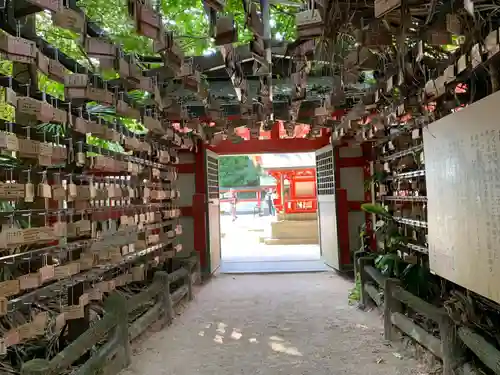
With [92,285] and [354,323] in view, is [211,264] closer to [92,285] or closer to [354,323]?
[354,323]

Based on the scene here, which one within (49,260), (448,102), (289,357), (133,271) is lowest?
(289,357)

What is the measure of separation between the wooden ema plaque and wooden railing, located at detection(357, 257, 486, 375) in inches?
9.8

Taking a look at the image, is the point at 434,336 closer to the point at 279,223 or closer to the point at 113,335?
the point at 113,335

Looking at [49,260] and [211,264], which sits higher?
[49,260]

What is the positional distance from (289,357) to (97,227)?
1.73 meters

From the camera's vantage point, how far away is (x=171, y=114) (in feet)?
14.0

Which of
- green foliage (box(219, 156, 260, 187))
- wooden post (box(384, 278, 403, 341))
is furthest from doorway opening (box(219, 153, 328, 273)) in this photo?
wooden post (box(384, 278, 403, 341))

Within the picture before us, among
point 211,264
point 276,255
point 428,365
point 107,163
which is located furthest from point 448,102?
point 276,255

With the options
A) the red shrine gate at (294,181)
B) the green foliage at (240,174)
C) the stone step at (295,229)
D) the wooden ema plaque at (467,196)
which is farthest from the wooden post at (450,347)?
the green foliage at (240,174)

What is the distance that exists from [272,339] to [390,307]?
3.36 ft

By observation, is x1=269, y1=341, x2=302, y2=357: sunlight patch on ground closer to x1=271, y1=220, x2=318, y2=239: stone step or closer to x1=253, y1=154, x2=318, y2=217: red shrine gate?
x1=271, y1=220, x2=318, y2=239: stone step

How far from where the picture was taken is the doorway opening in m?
8.55

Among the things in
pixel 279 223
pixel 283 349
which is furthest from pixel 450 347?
pixel 279 223

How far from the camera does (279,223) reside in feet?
41.6
